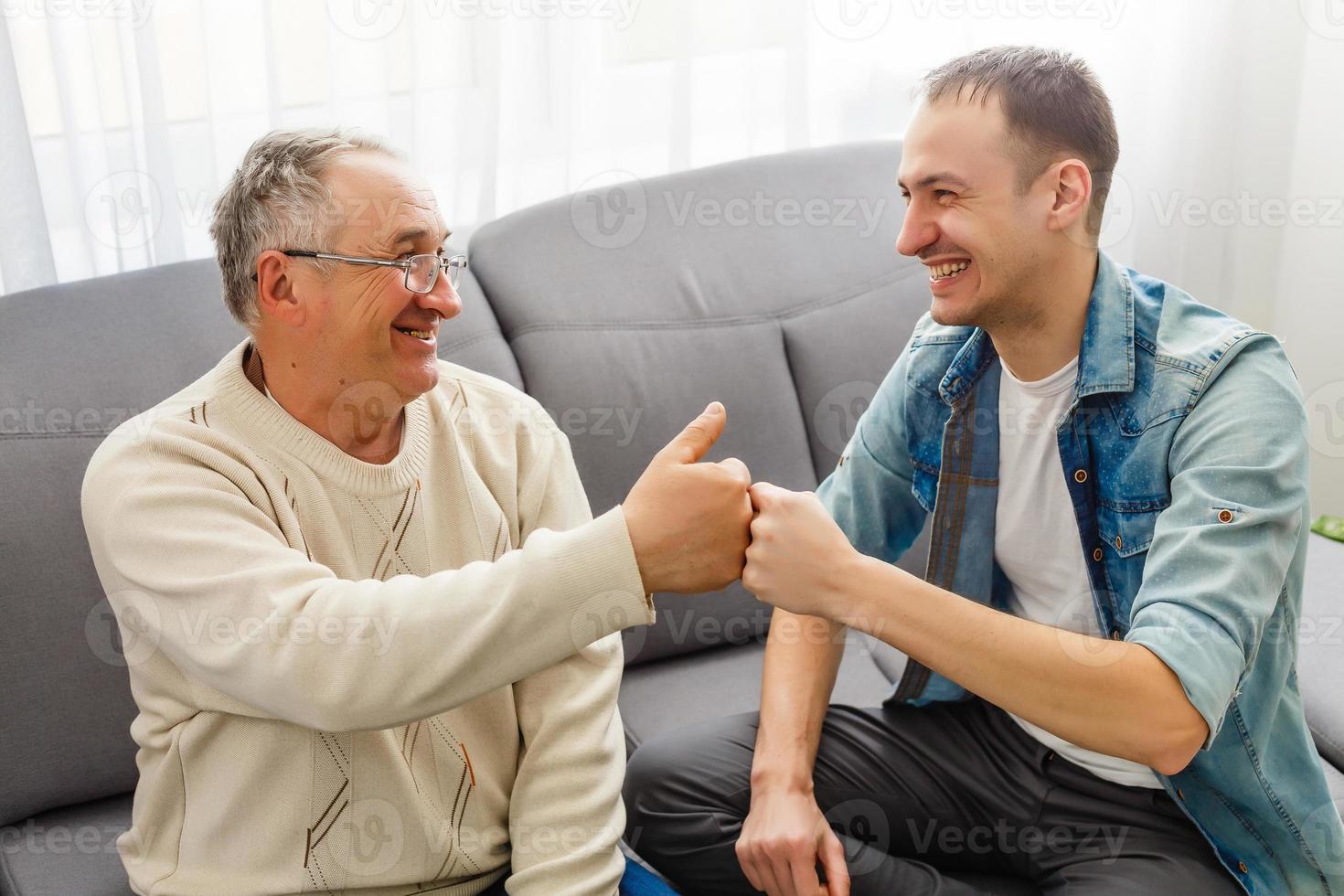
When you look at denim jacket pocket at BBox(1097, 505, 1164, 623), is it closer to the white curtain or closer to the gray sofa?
the gray sofa

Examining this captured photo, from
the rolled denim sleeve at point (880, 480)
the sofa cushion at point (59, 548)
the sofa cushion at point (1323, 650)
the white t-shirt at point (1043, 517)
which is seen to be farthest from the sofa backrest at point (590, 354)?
the sofa cushion at point (1323, 650)

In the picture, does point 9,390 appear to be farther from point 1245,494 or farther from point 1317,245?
point 1317,245

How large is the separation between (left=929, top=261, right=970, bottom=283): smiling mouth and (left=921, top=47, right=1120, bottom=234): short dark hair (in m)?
0.12

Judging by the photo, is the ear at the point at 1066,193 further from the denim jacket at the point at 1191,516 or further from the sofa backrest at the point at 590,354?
the sofa backrest at the point at 590,354

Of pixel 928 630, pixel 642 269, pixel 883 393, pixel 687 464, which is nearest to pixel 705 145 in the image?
pixel 642 269

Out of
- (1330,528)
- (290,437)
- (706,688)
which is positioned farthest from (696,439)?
(1330,528)

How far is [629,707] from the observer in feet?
6.74

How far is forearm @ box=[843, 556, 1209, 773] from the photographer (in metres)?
1.35

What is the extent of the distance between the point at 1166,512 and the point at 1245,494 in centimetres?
9

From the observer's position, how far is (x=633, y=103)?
252 cm

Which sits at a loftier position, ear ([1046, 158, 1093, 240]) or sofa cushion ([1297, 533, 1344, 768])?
ear ([1046, 158, 1093, 240])

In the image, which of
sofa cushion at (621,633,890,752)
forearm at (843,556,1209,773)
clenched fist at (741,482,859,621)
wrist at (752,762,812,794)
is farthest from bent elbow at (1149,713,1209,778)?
sofa cushion at (621,633,890,752)

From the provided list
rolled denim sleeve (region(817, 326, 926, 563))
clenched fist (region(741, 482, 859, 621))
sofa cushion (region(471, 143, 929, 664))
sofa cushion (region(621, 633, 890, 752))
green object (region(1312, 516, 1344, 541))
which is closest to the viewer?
clenched fist (region(741, 482, 859, 621))

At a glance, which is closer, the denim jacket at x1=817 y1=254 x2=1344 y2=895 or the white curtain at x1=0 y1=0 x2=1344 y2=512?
the denim jacket at x1=817 y1=254 x2=1344 y2=895
